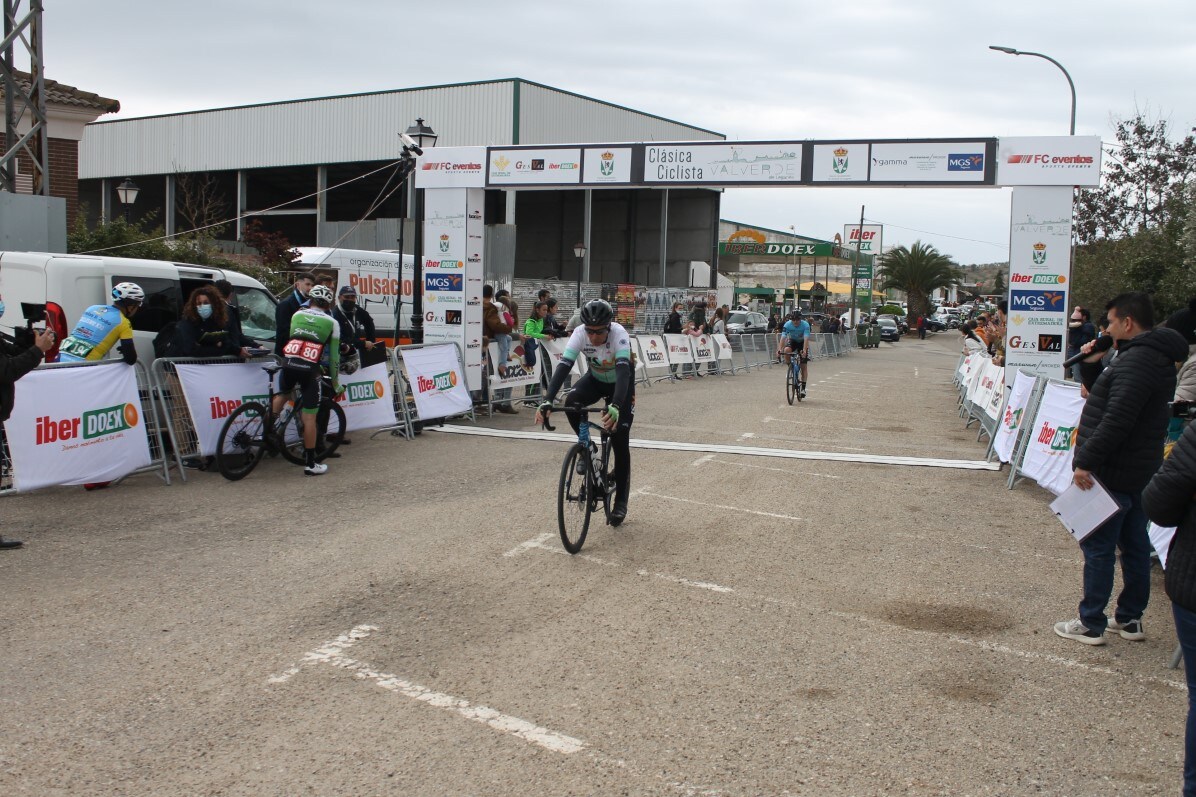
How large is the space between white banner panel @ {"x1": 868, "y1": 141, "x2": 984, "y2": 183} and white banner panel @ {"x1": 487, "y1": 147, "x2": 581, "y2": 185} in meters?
Result: 4.41

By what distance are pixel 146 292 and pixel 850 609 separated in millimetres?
8666

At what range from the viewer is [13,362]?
6570 millimetres

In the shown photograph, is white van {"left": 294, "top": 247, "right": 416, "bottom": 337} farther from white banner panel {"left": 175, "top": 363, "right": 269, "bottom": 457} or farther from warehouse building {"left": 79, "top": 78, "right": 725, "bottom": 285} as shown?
white banner panel {"left": 175, "top": 363, "right": 269, "bottom": 457}

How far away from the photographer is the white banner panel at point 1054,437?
906 centimetres

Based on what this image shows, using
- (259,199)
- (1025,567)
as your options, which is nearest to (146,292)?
(1025,567)

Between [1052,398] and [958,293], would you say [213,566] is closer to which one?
[1052,398]

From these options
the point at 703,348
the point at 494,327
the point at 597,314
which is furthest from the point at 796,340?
the point at 597,314

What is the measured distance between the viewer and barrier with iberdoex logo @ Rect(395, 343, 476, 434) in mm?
12844

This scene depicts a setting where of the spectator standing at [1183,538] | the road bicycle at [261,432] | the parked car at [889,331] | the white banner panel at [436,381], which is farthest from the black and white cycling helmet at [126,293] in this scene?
the parked car at [889,331]

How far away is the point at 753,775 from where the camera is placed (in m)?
3.80

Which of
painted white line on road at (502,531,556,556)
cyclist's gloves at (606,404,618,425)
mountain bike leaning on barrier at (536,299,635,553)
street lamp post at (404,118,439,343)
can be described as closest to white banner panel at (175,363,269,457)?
painted white line on road at (502,531,556,556)

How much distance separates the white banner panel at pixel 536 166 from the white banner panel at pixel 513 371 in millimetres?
2592

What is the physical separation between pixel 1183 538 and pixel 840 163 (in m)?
11.2

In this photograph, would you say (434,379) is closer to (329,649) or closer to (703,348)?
(329,649)
